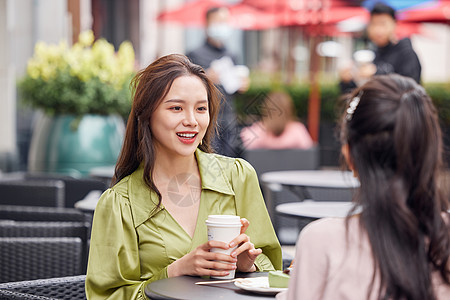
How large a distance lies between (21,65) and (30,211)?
4.65m

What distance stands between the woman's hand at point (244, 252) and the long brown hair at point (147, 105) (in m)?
0.29

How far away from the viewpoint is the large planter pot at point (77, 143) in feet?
21.0

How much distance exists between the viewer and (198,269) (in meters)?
2.03

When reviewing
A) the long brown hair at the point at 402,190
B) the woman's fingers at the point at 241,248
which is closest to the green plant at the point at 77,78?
the woman's fingers at the point at 241,248

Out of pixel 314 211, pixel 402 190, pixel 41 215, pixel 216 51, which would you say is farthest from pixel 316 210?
pixel 216 51

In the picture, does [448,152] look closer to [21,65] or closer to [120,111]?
[120,111]

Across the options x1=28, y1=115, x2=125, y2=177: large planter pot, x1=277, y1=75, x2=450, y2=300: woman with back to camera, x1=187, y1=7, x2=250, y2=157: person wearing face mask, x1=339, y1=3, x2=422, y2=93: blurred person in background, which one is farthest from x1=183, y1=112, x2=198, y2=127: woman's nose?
x1=28, y1=115, x2=125, y2=177: large planter pot

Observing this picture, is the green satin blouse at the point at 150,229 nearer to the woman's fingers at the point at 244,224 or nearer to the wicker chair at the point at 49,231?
the woman's fingers at the point at 244,224

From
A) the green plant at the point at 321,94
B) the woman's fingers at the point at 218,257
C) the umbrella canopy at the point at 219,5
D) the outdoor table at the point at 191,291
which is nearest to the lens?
the outdoor table at the point at 191,291

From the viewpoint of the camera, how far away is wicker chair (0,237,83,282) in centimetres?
306

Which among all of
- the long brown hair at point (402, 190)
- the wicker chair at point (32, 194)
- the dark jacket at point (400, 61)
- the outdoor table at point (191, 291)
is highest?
the dark jacket at point (400, 61)

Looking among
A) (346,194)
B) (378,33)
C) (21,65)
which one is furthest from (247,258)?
(21,65)

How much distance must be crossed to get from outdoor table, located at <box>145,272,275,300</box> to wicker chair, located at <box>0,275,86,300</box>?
1.57 ft

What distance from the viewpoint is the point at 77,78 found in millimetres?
6312
